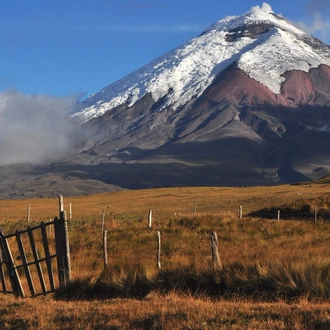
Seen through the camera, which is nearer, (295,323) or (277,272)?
(295,323)

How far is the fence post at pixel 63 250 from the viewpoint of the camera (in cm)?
1553

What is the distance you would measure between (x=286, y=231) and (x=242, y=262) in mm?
12525

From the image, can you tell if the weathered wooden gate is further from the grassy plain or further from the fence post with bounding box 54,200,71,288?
the grassy plain

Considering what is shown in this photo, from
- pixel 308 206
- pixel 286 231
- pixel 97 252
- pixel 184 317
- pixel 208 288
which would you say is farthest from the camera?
pixel 308 206

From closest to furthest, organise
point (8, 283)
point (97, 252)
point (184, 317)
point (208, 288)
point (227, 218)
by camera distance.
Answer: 1. point (184, 317)
2. point (208, 288)
3. point (8, 283)
4. point (97, 252)
5. point (227, 218)

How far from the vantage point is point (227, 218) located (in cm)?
2995

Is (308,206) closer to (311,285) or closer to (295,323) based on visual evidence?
(311,285)

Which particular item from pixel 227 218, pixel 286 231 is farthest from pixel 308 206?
pixel 286 231

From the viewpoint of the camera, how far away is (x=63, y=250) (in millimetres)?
15688

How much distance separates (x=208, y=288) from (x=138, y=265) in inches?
93.3

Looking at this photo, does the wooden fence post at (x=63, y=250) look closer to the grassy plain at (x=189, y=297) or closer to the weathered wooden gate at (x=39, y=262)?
the weathered wooden gate at (x=39, y=262)

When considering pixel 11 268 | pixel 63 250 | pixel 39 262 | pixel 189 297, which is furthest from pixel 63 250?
pixel 189 297

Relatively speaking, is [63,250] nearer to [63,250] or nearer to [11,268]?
[63,250]

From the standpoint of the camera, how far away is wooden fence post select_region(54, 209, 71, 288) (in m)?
15.5
